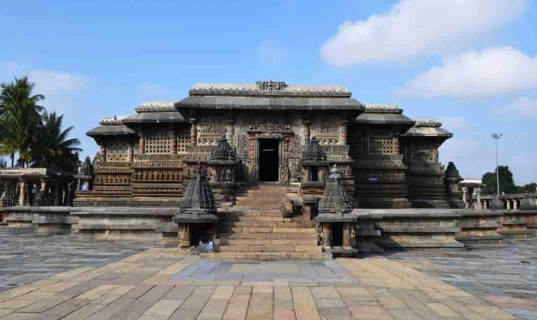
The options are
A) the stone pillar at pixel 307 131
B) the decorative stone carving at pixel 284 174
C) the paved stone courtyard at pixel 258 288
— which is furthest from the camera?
the stone pillar at pixel 307 131

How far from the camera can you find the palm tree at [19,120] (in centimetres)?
4125

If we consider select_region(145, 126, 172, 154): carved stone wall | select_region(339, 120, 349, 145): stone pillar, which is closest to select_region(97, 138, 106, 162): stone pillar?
select_region(145, 126, 172, 154): carved stone wall

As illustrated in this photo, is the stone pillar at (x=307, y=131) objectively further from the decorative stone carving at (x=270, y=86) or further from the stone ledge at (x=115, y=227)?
the stone ledge at (x=115, y=227)

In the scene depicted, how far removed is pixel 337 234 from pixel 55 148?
41.5m

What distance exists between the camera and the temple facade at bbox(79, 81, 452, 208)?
2314 cm

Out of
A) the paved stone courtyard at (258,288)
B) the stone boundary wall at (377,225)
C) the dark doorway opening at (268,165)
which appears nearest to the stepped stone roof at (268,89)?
the dark doorway opening at (268,165)

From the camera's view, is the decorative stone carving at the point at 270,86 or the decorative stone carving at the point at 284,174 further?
the decorative stone carving at the point at 270,86

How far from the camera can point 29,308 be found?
20.9 ft

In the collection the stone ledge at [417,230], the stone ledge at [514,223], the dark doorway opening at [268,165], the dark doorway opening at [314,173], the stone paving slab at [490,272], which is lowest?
the stone paving slab at [490,272]

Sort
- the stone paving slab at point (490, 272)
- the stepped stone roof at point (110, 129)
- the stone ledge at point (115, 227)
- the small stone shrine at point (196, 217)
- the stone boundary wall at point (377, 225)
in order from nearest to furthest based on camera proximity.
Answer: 1. the stone paving slab at point (490, 272)
2. the small stone shrine at point (196, 217)
3. the stone boundary wall at point (377, 225)
4. the stone ledge at point (115, 227)
5. the stepped stone roof at point (110, 129)

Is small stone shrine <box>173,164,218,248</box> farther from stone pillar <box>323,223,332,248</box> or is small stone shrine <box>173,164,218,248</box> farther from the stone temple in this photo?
stone pillar <box>323,223,332,248</box>

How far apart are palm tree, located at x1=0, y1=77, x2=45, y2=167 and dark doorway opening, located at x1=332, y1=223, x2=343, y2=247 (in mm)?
38051

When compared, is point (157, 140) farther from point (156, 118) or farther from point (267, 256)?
point (267, 256)

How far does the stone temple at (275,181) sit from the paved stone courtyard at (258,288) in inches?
66.8
